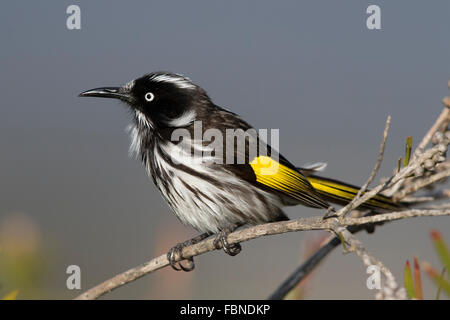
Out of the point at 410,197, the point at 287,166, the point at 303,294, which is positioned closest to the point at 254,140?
the point at 287,166

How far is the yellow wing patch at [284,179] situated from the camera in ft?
11.5

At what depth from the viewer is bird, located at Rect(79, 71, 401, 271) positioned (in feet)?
11.4

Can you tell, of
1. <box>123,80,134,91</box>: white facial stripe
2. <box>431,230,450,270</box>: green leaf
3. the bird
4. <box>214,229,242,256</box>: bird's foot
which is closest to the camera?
<box>431,230,450,270</box>: green leaf

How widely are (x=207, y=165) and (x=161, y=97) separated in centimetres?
68

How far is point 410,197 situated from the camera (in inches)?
119

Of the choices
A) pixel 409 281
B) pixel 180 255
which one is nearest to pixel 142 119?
pixel 180 255

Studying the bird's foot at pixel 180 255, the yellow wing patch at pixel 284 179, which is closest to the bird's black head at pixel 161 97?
the yellow wing patch at pixel 284 179

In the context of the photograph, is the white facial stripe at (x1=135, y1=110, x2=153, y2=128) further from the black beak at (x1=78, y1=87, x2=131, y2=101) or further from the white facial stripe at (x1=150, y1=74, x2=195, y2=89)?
the white facial stripe at (x1=150, y1=74, x2=195, y2=89)

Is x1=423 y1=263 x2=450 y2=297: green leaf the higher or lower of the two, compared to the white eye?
lower

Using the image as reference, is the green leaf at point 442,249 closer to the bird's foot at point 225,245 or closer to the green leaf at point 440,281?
the green leaf at point 440,281

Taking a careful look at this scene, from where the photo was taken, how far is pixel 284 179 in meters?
3.61

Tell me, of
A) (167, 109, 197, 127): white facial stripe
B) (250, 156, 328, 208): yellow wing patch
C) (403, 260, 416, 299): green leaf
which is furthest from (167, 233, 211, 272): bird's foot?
Result: (403, 260, 416, 299): green leaf

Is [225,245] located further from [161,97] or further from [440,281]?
[440,281]
